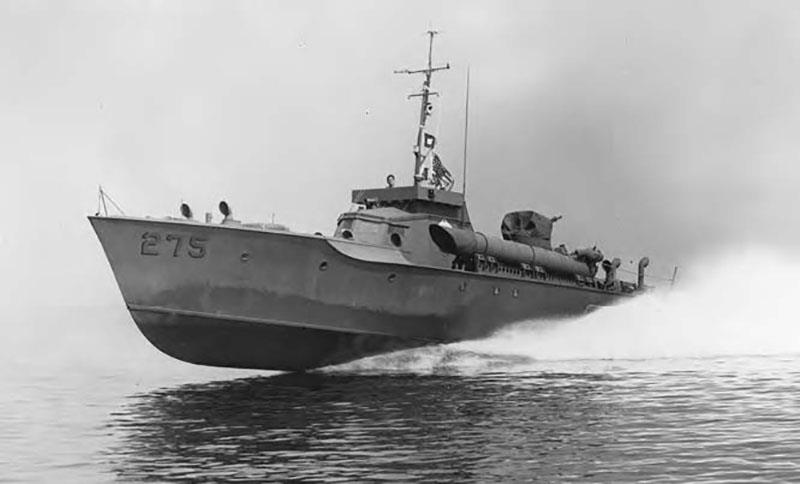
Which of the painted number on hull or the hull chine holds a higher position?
the painted number on hull

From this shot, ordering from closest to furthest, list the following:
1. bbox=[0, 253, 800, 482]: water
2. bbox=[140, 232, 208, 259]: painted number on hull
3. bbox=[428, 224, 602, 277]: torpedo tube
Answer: bbox=[0, 253, 800, 482]: water, bbox=[140, 232, 208, 259]: painted number on hull, bbox=[428, 224, 602, 277]: torpedo tube

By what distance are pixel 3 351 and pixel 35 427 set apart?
33.5 metres

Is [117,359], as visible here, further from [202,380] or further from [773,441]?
[773,441]

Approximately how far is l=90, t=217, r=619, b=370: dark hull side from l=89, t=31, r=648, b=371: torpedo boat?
29mm

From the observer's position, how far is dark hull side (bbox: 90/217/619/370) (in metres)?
22.0

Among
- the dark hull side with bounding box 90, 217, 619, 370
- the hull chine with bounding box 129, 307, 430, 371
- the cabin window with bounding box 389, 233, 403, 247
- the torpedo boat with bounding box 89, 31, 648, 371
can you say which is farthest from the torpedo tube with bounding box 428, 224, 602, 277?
the hull chine with bounding box 129, 307, 430, 371

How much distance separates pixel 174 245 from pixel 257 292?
2256mm

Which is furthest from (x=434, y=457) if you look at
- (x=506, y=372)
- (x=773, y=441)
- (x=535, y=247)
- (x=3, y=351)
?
(x=3, y=351)

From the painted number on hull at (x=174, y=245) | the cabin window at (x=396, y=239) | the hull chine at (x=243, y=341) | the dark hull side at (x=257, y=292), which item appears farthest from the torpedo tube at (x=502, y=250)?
the painted number on hull at (x=174, y=245)

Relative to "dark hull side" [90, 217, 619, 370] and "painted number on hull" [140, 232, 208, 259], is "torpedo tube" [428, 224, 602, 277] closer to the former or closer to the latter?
"dark hull side" [90, 217, 619, 370]

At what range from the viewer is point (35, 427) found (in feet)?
59.3

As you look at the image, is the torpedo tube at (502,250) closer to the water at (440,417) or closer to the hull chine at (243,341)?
the water at (440,417)

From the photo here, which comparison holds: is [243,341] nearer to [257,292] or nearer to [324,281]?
[257,292]

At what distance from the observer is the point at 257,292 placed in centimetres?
2231
